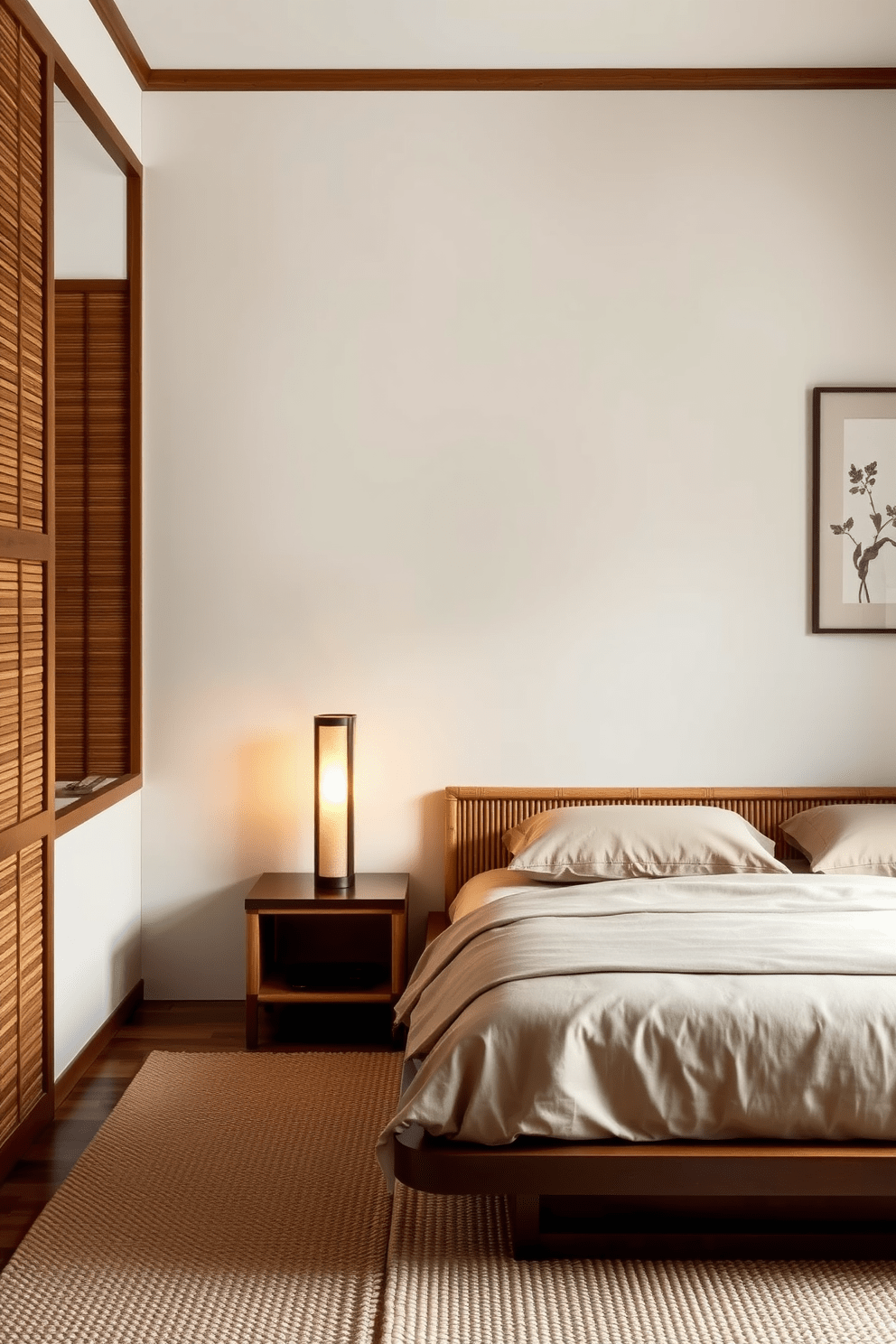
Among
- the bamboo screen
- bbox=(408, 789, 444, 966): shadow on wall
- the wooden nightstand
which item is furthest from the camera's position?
bbox=(408, 789, 444, 966): shadow on wall

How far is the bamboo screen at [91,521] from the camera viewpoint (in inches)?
133

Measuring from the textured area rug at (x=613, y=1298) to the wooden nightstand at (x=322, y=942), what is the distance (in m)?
1.05

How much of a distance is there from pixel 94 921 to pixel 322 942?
0.74 meters

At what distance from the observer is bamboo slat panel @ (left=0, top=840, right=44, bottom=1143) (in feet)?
7.67

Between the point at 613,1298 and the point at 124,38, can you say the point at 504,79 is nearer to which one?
the point at 124,38

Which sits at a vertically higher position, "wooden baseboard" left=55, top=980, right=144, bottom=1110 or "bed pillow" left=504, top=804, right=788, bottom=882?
"bed pillow" left=504, top=804, right=788, bottom=882

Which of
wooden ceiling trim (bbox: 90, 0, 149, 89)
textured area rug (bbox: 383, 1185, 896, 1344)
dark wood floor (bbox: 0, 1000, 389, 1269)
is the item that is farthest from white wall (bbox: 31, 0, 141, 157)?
textured area rug (bbox: 383, 1185, 896, 1344)

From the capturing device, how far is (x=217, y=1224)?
85.2 inches

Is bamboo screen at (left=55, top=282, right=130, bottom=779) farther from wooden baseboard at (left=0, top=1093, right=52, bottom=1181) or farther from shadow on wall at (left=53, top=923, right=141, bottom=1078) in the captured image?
wooden baseboard at (left=0, top=1093, right=52, bottom=1181)

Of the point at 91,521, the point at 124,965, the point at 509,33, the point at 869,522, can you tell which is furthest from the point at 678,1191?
the point at 509,33

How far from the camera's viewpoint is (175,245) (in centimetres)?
344

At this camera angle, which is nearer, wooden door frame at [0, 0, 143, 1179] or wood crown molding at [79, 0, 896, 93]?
wooden door frame at [0, 0, 143, 1179]

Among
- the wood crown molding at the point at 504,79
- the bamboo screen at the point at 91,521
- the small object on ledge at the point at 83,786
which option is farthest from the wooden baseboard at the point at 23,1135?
the wood crown molding at the point at 504,79

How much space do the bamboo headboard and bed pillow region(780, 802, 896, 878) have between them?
0.22 m
